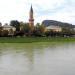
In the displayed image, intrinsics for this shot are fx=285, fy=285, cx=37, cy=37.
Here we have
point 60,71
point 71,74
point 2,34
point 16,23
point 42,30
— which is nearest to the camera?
point 71,74

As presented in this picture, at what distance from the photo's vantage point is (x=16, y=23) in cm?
12438

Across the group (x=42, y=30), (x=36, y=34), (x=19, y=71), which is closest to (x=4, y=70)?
(x=19, y=71)

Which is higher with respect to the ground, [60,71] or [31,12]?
[31,12]

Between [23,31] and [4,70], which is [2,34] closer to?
[23,31]

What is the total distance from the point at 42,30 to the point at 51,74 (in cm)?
9464

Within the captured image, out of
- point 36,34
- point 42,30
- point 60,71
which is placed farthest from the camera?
point 42,30

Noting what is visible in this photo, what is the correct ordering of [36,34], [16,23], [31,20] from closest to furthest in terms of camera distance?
[36,34] → [16,23] → [31,20]

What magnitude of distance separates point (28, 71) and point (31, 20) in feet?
435

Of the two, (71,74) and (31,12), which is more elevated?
(31,12)

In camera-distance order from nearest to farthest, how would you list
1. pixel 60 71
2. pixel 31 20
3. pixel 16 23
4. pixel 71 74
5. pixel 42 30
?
1. pixel 71 74
2. pixel 60 71
3. pixel 42 30
4. pixel 16 23
5. pixel 31 20

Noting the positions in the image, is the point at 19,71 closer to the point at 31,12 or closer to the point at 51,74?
the point at 51,74

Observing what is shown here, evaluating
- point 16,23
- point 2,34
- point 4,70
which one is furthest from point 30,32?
point 4,70

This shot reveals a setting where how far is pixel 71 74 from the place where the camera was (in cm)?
1321

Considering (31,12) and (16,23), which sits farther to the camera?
(31,12)
